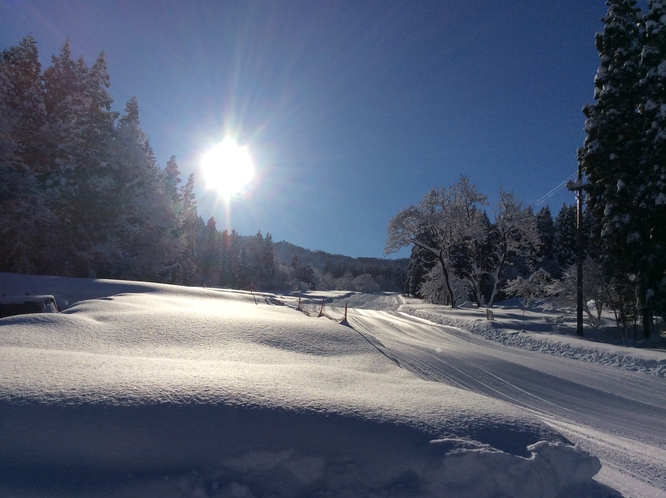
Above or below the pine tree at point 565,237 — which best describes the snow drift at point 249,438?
below

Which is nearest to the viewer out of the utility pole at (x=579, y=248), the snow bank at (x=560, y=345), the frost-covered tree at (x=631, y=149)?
the snow bank at (x=560, y=345)

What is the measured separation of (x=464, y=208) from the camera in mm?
34438

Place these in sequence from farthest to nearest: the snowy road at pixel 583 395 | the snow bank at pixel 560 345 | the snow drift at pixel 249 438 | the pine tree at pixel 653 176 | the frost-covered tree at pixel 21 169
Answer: the frost-covered tree at pixel 21 169 < the pine tree at pixel 653 176 < the snow bank at pixel 560 345 < the snowy road at pixel 583 395 < the snow drift at pixel 249 438

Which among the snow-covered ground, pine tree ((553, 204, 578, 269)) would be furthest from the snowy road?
pine tree ((553, 204, 578, 269))

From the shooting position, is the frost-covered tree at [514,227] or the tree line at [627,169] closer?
the tree line at [627,169]

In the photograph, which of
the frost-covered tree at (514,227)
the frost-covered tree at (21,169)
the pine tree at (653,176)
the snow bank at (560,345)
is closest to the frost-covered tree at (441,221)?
the frost-covered tree at (514,227)

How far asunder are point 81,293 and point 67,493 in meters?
16.9

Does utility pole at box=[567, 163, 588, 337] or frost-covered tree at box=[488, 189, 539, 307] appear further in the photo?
frost-covered tree at box=[488, 189, 539, 307]

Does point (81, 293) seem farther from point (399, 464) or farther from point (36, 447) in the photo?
point (399, 464)

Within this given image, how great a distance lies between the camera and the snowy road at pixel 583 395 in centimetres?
523

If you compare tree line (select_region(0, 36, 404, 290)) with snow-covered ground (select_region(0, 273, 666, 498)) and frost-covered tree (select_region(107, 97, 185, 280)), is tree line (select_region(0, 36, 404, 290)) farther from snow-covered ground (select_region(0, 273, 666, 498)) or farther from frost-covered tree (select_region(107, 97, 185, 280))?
snow-covered ground (select_region(0, 273, 666, 498))

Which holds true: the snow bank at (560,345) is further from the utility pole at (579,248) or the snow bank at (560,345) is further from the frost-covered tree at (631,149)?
the frost-covered tree at (631,149)

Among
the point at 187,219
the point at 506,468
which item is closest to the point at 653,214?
the point at 506,468

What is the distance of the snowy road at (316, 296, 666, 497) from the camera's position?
206 inches
